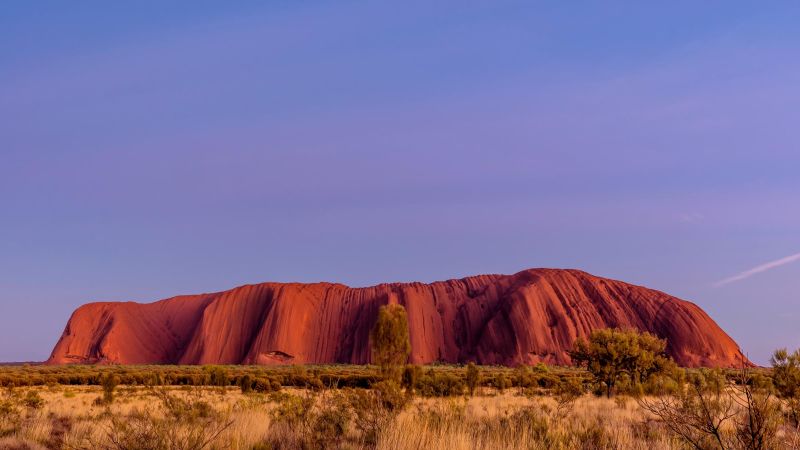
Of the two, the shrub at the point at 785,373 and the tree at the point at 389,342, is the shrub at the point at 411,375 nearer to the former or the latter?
the tree at the point at 389,342

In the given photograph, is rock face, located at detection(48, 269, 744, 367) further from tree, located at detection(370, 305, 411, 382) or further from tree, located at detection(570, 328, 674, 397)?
tree, located at detection(370, 305, 411, 382)

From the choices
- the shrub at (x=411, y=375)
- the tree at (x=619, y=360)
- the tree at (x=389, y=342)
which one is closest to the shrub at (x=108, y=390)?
the tree at (x=389, y=342)

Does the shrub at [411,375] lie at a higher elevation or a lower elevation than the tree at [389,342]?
lower

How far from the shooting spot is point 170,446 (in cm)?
625

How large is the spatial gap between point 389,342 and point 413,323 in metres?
63.1

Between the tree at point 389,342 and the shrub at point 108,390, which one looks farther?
the tree at point 389,342

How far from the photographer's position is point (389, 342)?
3472 centimetres

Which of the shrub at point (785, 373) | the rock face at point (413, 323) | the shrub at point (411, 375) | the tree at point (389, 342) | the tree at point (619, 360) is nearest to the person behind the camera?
the shrub at point (785, 373)

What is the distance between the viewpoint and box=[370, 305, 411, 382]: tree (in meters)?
34.3

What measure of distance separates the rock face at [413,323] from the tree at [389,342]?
184ft

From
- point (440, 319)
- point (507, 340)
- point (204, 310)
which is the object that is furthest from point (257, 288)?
point (507, 340)

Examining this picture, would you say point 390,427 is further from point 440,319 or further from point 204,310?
point 204,310

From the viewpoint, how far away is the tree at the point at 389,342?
3431 centimetres

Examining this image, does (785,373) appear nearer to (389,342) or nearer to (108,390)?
(389,342)
